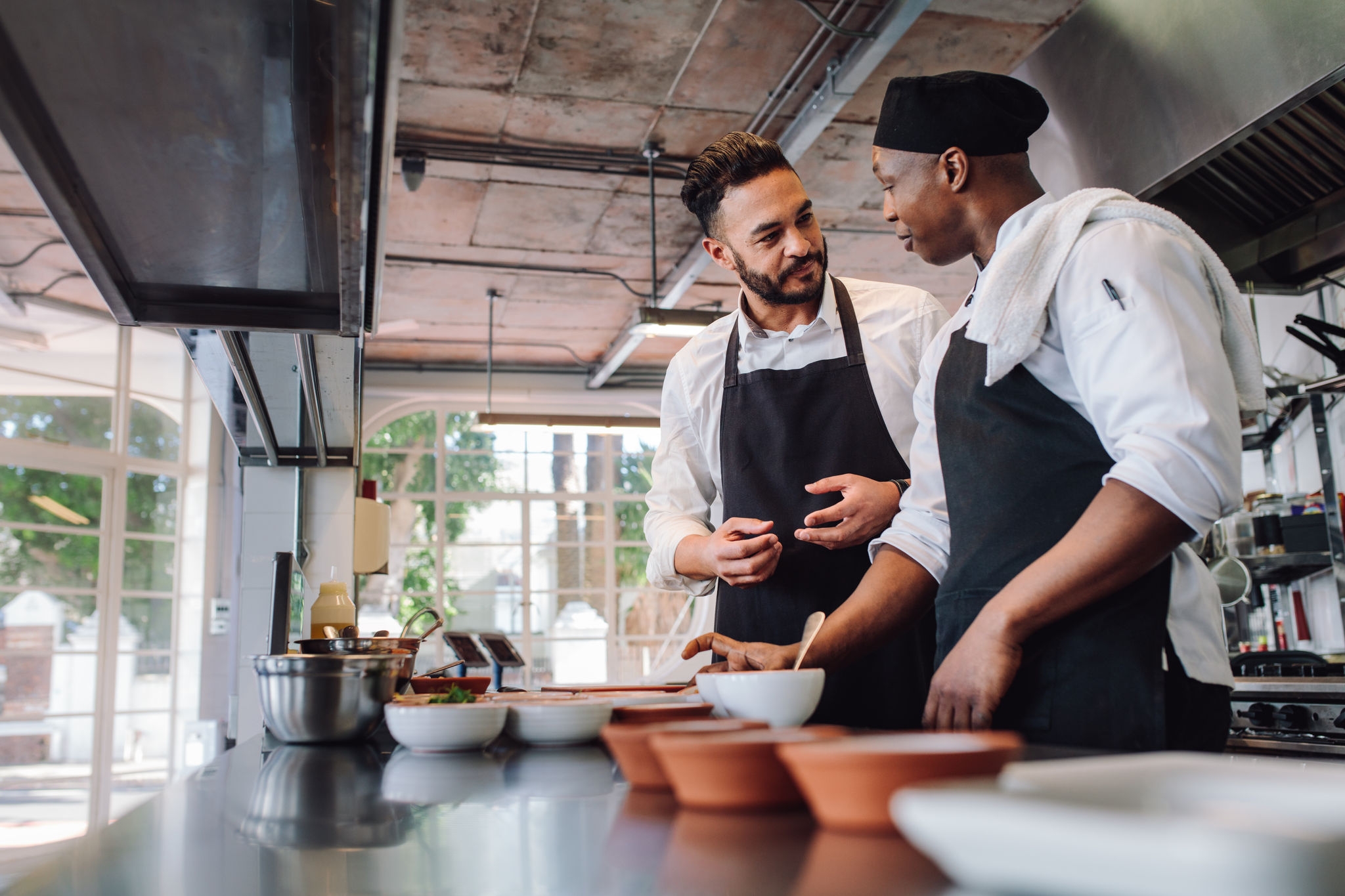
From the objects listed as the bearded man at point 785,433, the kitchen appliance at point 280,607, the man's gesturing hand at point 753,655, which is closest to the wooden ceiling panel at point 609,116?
the bearded man at point 785,433

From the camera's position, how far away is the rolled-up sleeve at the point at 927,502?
56.1 inches

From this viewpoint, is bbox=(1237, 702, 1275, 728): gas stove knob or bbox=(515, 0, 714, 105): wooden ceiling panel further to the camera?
bbox=(515, 0, 714, 105): wooden ceiling panel

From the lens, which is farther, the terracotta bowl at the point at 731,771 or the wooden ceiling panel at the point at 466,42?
the wooden ceiling panel at the point at 466,42

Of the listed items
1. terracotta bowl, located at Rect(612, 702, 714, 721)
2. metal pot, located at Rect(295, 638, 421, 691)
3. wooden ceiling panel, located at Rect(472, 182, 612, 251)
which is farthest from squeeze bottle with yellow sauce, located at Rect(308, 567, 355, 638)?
wooden ceiling panel, located at Rect(472, 182, 612, 251)

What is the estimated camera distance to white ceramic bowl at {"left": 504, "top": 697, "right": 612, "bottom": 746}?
1.12 meters

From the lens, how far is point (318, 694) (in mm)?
1338

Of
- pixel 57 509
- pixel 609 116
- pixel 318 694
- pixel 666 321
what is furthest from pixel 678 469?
pixel 57 509


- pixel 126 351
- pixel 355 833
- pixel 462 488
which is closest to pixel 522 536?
pixel 462 488

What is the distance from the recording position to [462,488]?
30.5 feet

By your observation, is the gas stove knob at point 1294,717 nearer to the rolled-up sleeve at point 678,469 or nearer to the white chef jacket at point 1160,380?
the white chef jacket at point 1160,380

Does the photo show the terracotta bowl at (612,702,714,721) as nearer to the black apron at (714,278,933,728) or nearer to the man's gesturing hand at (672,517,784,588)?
the man's gesturing hand at (672,517,784,588)

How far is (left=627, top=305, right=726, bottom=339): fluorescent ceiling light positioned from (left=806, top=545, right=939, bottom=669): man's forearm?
3432 millimetres

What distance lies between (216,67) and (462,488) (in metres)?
8.46

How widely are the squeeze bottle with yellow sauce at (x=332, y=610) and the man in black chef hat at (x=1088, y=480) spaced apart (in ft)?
5.07
